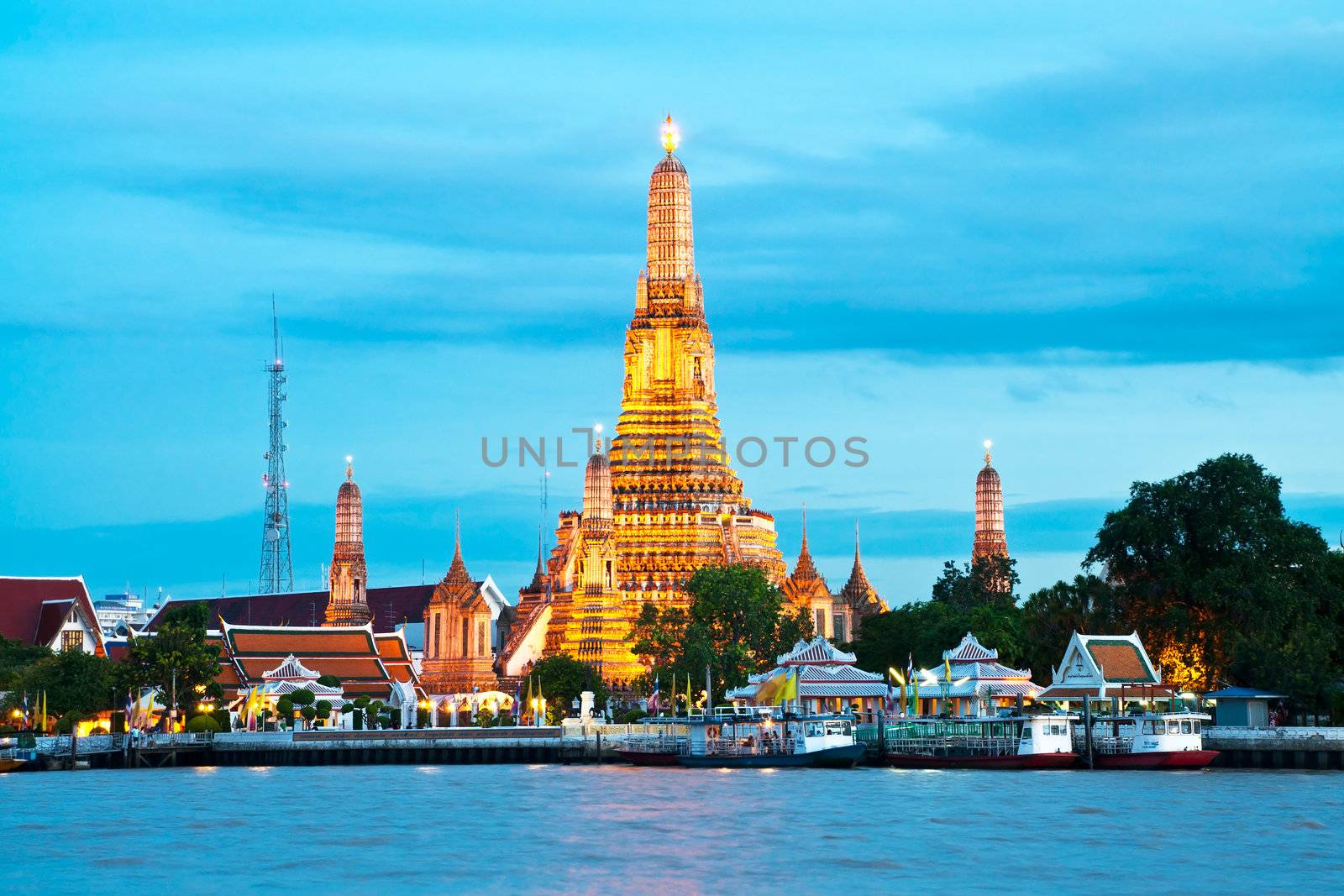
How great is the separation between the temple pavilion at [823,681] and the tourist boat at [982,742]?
263 inches

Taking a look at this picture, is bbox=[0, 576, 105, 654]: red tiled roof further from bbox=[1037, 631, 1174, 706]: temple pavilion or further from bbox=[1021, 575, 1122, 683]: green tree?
bbox=[1037, 631, 1174, 706]: temple pavilion

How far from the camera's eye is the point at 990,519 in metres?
125

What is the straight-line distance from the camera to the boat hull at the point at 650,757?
83000mm

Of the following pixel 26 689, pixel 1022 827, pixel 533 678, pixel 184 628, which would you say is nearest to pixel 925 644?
pixel 533 678

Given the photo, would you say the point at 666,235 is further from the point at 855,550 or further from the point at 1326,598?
the point at 1326,598

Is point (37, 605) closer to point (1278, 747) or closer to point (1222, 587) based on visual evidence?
point (1222, 587)

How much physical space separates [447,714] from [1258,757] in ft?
145

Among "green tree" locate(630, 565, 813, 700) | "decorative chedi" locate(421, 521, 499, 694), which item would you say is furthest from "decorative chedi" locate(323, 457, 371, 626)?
"green tree" locate(630, 565, 813, 700)

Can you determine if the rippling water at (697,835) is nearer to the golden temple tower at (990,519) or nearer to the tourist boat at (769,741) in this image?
the tourist boat at (769,741)

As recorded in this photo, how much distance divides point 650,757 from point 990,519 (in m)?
45.4

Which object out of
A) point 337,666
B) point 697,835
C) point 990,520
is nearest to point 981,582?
point 990,520

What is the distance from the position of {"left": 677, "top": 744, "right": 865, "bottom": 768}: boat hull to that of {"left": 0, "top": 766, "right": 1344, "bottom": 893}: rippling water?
499cm

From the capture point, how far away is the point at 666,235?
12019cm

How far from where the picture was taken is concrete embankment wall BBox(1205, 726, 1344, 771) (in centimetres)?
7188
